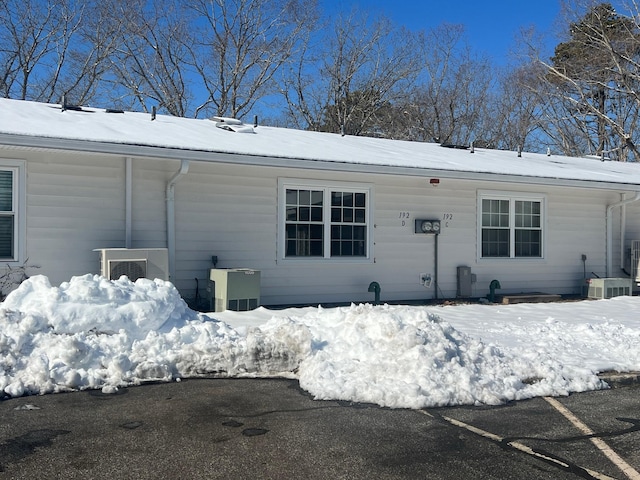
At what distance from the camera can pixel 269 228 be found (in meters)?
11.8

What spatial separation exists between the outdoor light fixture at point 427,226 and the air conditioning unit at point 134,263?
5348 mm

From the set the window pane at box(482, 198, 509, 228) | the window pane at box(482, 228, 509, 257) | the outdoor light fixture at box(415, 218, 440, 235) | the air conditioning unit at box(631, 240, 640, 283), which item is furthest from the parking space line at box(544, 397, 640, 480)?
the air conditioning unit at box(631, 240, 640, 283)

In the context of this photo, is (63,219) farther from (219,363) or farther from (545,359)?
(545,359)

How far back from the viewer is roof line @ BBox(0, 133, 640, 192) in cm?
929

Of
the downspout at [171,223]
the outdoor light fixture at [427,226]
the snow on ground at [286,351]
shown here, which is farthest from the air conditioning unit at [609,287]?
the downspout at [171,223]

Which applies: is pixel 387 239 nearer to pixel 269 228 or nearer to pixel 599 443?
pixel 269 228

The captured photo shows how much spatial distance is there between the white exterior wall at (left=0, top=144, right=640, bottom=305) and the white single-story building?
0.08 feet

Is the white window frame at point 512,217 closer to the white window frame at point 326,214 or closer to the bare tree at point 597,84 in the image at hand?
the white window frame at point 326,214

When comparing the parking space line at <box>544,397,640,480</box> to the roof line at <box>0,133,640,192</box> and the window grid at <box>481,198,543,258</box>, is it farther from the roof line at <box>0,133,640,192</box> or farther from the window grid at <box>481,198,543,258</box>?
the window grid at <box>481,198,543,258</box>

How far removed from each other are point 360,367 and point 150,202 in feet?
18.7

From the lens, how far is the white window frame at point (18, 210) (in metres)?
9.78

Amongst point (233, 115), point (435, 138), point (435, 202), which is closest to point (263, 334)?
point (435, 202)

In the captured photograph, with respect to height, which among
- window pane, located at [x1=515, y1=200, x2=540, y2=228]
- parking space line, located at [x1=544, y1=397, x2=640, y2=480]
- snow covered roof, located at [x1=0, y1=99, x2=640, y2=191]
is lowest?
parking space line, located at [x1=544, y1=397, x2=640, y2=480]

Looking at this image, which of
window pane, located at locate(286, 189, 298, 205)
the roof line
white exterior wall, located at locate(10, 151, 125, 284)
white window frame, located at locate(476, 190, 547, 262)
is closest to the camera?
the roof line
